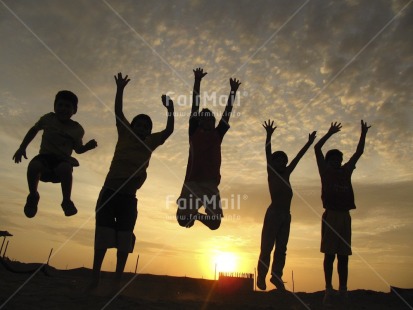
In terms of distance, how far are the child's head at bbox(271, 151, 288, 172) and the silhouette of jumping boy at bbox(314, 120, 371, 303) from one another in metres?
0.62

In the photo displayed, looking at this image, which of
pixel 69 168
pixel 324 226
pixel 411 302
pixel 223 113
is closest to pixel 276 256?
pixel 324 226

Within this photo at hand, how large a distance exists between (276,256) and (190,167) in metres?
2.36

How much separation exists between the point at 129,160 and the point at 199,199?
55.3 inches

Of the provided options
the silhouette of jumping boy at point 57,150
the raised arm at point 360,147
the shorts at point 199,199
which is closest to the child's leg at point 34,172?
the silhouette of jumping boy at point 57,150

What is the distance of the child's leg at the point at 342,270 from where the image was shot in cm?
571

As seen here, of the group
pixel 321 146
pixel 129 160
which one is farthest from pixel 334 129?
pixel 129 160

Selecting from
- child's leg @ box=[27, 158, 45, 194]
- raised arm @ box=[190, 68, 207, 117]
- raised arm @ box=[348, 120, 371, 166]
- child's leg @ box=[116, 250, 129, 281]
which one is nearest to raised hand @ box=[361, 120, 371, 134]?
raised arm @ box=[348, 120, 371, 166]

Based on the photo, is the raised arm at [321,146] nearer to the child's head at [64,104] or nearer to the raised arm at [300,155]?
the raised arm at [300,155]

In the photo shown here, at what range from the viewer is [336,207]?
19.9 ft

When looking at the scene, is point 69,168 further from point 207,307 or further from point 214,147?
point 207,307

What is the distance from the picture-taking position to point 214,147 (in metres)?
5.92

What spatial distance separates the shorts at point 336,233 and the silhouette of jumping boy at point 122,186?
3.24 metres

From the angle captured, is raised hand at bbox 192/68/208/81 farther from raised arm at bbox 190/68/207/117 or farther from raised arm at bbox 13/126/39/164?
raised arm at bbox 13/126/39/164

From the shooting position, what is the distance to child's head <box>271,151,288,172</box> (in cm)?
667
